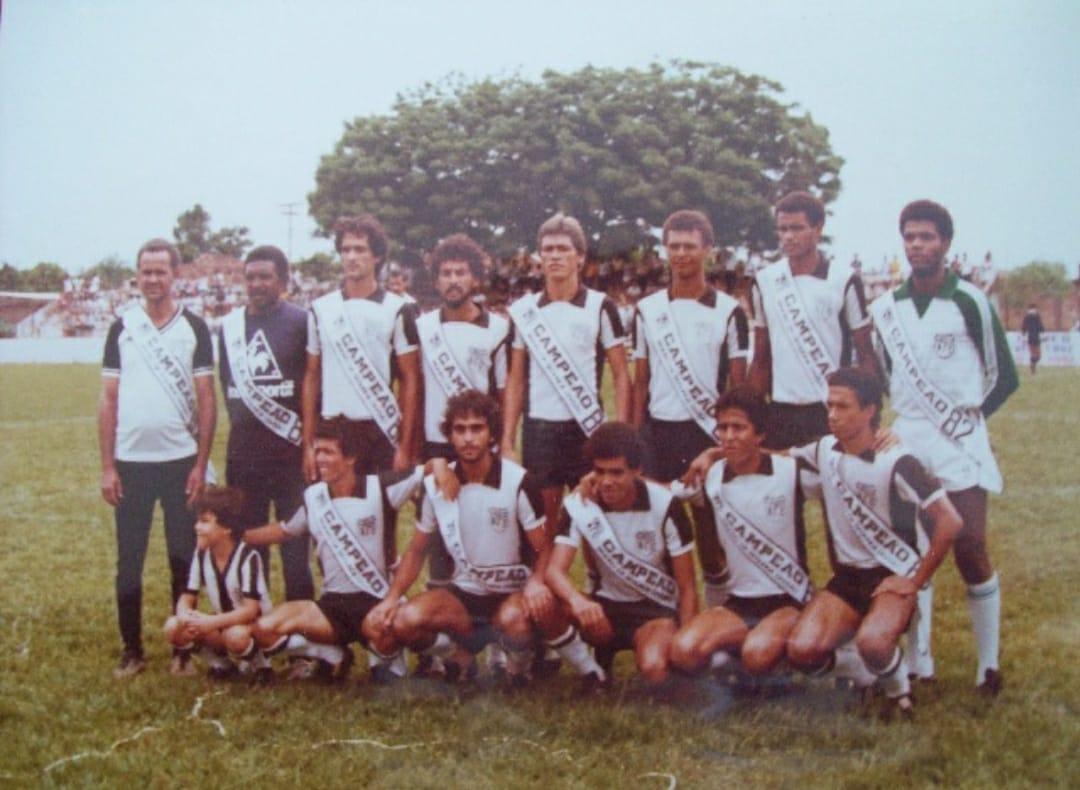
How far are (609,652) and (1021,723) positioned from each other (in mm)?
1231

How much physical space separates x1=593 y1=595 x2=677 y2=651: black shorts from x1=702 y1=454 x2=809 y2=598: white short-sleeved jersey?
0.90 feet

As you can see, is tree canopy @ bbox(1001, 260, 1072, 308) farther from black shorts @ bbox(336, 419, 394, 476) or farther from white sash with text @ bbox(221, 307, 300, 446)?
white sash with text @ bbox(221, 307, 300, 446)

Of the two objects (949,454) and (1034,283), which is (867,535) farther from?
(1034,283)

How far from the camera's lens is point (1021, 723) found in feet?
11.2

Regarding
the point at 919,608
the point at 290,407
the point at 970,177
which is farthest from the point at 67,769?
the point at 970,177

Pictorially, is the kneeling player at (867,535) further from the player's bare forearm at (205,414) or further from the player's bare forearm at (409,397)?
the player's bare forearm at (205,414)

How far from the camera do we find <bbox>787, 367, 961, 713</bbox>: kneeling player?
353 cm

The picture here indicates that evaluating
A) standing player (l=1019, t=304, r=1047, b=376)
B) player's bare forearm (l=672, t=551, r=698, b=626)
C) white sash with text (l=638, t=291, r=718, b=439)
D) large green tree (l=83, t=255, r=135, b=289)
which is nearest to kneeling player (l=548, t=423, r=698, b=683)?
player's bare forearm (l=672, t=551, r=698, b=626)

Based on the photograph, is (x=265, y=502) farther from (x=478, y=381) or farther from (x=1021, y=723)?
(x=1021, y=723)

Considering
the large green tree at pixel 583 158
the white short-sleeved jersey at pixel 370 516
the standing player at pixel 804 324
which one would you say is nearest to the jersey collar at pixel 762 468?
the standing player at pixel 804 324

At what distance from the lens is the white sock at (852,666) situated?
353 centimetres

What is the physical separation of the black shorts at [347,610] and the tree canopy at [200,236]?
1.24 metres

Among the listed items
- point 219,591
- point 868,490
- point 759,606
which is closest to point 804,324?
point 868,490

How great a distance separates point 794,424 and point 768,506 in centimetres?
29
